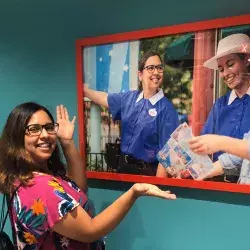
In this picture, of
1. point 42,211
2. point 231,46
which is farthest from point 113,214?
point 231,46

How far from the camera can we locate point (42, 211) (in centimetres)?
119

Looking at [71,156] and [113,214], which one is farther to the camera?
[71,156]

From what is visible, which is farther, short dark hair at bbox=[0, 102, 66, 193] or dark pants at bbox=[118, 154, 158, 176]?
dark pants at bbox=[118, 154, 158, 176]

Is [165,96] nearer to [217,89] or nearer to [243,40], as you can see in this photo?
[217,89]

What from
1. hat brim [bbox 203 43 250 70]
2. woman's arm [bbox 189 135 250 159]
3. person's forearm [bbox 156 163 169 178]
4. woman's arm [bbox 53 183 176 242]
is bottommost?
woman's arm [bbox 53 183 176 242]

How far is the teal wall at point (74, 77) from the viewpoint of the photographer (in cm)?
136

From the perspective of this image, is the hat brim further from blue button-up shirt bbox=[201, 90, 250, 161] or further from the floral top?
the floral top

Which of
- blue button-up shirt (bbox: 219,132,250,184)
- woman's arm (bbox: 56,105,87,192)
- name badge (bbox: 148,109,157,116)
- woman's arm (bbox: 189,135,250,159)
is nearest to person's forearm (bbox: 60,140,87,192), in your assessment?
woman's arm (bbox: 56,105,87,192)

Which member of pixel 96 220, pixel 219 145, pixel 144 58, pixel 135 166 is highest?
pixel 144 58

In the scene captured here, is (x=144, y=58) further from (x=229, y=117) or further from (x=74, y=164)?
(x=74, y=164)

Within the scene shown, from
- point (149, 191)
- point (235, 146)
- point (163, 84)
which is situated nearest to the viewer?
point (149, 191)

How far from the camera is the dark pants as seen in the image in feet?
4.85

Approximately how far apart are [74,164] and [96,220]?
0.41 meters

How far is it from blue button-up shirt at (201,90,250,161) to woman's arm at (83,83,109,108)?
0.44m
